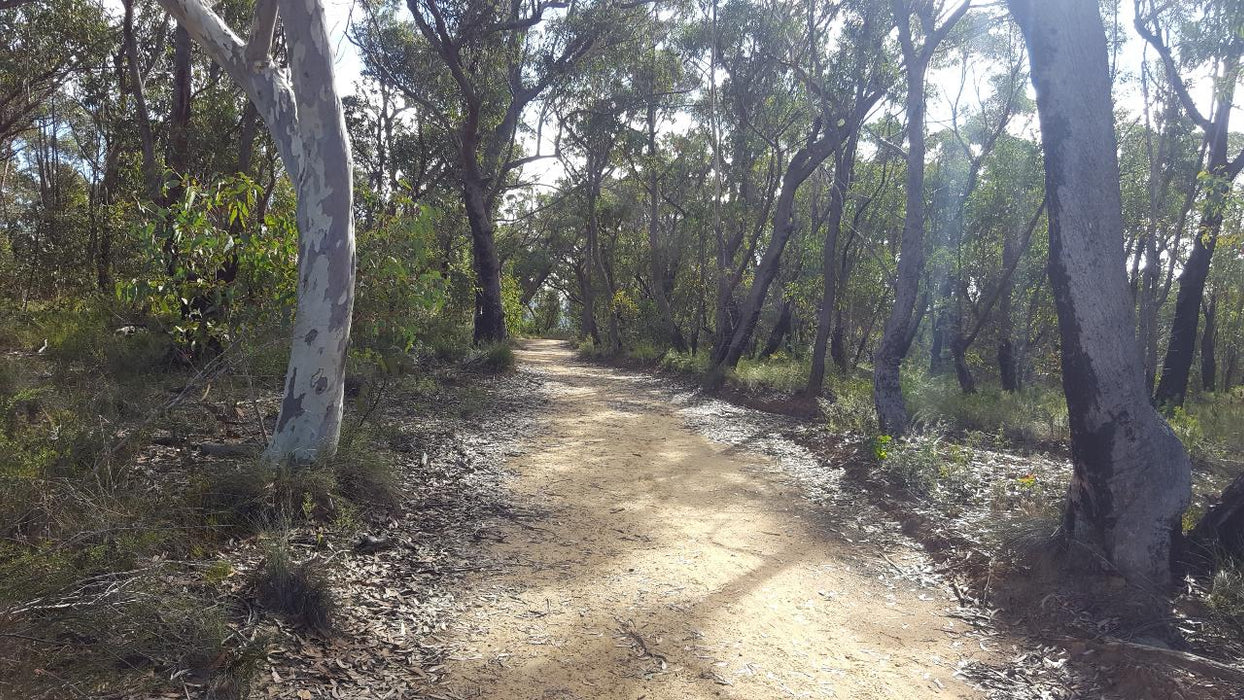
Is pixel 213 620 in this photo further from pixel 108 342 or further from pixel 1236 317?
pixel 1236 317

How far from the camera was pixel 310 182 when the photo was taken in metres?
5.24

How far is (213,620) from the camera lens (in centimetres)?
294

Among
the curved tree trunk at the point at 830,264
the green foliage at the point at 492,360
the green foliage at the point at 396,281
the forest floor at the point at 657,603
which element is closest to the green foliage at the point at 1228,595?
the forest floor at the point at 657,603

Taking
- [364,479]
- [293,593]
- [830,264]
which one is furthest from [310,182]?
[830,264]

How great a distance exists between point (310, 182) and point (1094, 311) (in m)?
5.79

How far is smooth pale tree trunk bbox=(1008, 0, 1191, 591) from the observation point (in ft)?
14.3

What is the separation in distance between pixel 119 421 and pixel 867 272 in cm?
1996

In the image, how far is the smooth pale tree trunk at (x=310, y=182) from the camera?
5133mm

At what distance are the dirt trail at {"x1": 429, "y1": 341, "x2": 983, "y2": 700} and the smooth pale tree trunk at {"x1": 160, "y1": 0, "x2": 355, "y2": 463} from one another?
1.83 metres

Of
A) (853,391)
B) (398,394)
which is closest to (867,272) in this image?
(853,391)

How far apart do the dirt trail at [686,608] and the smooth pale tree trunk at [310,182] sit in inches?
72.1

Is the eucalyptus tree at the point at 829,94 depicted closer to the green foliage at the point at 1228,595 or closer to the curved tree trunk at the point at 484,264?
the curved tree trunk at the point at 484,264

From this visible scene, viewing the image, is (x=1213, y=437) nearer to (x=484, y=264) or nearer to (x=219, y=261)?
(x=219, y=261)

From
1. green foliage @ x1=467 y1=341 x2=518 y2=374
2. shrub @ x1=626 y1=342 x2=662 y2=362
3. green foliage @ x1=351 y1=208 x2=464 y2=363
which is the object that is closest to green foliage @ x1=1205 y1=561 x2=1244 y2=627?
green foliage @ x1=351 y1=208 x2=464 y2=363
